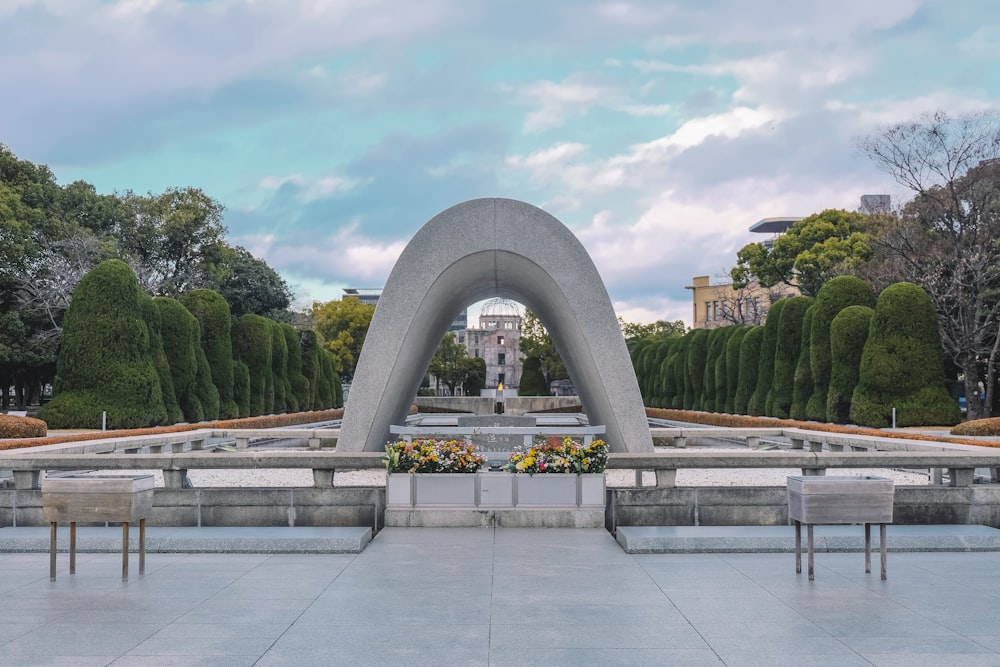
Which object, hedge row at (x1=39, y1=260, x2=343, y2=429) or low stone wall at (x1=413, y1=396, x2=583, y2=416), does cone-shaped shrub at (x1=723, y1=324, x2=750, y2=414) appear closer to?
low stone wall at (x1=413, y1=396, x2=583, y2=416)

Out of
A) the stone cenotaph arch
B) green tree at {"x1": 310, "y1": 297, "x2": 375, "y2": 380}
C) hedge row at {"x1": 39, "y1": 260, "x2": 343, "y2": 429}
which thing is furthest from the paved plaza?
green tree at {"x1": 310, "y1": 297, "x2": 375, "y2": 380}

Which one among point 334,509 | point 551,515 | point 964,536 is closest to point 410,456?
point 334,509

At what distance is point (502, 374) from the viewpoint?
306 feet

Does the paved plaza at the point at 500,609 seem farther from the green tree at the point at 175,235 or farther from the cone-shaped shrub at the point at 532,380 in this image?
the cone-shaped shrub at the point at 532,380

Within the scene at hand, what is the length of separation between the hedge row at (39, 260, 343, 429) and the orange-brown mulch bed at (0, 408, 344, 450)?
4.43 feet

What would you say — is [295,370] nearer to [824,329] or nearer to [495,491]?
[824,329]

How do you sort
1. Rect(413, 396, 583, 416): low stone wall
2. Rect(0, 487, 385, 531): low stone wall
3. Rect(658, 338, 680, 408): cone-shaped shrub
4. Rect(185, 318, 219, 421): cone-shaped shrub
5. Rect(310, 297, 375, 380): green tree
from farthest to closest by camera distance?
Rect(310, 297, 375, 380): green tree → Rect(413, 396, 583, 416): low stone wall → Rect(658, 338, 680, 408): cone-shaped shrub → Rect(185, 318, 219, 421): cone-shaped shrub → Rect(0, 487, 385, 531): low stone wall

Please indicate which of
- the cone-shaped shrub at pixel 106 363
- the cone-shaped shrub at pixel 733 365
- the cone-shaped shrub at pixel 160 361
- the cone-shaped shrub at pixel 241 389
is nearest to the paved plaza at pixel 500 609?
the cone-shaped shrub at pixel 106 363

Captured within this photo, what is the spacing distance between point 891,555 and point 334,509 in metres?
5.61

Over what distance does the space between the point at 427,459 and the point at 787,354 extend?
23920 millimetres

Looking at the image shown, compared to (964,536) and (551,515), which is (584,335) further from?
(964,536)

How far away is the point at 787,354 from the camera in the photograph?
31.4 meters

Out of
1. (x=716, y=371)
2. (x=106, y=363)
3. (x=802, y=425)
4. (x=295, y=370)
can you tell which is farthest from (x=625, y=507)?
(x=295, y=370)

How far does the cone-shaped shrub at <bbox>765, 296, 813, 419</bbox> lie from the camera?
31359 millimetres
